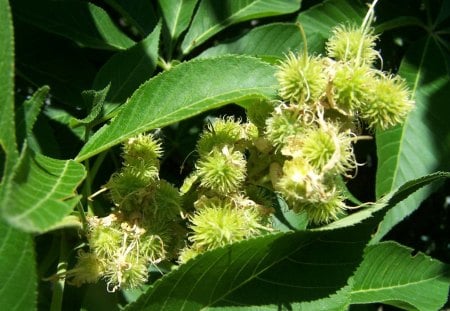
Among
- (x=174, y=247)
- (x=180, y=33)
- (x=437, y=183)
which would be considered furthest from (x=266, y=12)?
(x=174, y=247)

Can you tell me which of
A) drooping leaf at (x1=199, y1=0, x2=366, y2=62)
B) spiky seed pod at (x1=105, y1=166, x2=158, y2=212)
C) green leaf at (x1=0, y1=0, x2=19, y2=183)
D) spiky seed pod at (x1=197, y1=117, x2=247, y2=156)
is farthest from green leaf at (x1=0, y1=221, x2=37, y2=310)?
drooping leaf at (x1=199, y1=0, x2=366, y2=62)

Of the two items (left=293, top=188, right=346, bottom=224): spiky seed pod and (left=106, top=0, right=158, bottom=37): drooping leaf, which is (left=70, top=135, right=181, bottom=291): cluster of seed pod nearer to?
(left=293, top=188, right=346, bottom=224): spiky seed pod

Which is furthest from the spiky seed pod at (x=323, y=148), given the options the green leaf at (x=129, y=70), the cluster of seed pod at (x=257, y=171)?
the green leaf at (x=129, y=70)

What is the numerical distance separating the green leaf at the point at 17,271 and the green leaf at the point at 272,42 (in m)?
0.80

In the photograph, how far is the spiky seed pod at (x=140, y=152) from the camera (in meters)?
1.26

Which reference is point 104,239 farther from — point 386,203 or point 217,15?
point 217,15

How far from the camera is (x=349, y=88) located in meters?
1.12

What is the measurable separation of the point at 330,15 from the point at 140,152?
0.70m

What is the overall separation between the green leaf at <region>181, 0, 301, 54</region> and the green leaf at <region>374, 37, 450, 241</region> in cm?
36

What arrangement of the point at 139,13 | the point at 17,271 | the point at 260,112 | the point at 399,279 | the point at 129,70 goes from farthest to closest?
the point at 139,13 < the point at 399,279 < the point at 129,70 < the point at 260,112 < the point at 17,271

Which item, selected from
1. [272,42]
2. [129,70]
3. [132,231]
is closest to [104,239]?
[132,231]

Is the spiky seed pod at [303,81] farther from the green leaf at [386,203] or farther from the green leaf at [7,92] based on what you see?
the green leaf at [7,92]

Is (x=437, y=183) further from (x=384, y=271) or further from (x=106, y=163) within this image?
(x=106, y=163)

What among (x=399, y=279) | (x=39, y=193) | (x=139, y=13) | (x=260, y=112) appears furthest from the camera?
(x=139, y=13)
